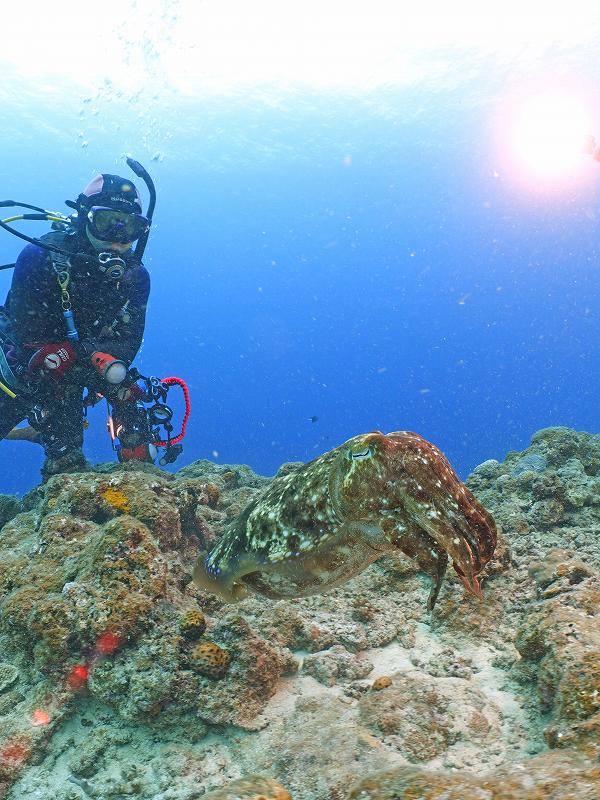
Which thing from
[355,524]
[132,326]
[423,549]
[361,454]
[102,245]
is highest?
[102,245]

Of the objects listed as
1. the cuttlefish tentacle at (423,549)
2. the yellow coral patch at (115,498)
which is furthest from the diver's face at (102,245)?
the cuttlefish tentacle at (423,549)

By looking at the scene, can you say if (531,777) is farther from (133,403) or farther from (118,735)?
(133,403)

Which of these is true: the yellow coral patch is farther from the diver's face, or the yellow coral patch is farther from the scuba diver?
the diver's face

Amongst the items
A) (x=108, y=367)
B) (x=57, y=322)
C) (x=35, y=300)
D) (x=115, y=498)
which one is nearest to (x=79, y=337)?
(x=57, y=322)

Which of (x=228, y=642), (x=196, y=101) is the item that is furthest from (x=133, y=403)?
(x=196, y=101)

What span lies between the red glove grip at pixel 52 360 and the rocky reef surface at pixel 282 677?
3.10 m

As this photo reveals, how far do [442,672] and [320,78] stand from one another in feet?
155

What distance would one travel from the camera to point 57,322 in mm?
8789

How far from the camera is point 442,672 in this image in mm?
4477

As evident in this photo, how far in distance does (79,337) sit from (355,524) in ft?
22.2

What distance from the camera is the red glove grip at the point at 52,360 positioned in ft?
27.1

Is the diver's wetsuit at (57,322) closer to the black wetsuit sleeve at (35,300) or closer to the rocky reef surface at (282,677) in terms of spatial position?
the black wetsuit sleeve at (35,300)

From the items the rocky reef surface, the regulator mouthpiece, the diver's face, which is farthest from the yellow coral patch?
the diver's face

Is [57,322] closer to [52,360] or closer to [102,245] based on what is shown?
[52,360]
